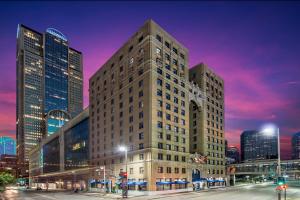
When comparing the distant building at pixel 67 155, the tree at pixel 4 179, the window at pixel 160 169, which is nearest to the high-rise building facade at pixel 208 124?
the window at pixel 160 169

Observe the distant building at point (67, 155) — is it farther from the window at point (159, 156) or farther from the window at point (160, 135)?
the window at point (160, 135)

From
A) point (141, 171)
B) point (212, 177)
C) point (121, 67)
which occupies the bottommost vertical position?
point (212, 177)

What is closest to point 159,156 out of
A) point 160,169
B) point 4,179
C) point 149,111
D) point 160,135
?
point 160,169

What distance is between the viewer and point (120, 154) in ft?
278

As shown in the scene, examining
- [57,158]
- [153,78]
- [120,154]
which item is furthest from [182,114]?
[57,158]

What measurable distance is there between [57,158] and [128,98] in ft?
268

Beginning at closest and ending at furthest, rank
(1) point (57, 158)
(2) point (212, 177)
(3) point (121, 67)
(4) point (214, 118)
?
(3) point (121, 67)
(2) point (212, 177)
(4) point (214, 118)
(1) point (57, 158)

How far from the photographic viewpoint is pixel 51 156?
158 meters

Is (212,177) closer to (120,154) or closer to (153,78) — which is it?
(120,154)

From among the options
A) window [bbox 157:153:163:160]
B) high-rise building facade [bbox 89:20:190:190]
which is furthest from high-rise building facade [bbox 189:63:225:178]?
window [bbox 157:153:163:160]

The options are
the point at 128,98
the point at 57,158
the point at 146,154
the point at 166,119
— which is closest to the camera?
the point at 146,154

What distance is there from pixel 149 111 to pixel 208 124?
4066 cm

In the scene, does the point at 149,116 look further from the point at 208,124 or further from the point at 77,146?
the point at 77,146

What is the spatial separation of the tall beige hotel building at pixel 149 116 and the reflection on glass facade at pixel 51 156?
52.1 meters
